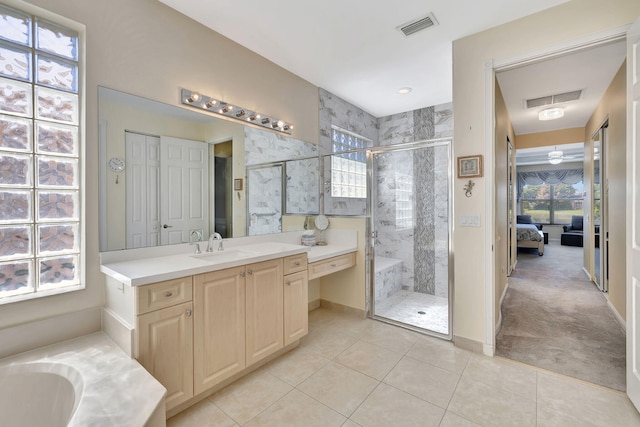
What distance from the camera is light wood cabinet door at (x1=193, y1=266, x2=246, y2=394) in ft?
5.80

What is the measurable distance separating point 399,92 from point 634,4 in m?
2.14

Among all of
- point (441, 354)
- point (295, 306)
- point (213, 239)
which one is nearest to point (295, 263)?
point (295, 306)

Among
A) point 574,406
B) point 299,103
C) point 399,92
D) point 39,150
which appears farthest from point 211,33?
point 574,406

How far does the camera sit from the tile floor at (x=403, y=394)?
1677 mm

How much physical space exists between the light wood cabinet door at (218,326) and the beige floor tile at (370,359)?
2.82ft

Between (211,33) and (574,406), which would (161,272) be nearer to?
(211,33)

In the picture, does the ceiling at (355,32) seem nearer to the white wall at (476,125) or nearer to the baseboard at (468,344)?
the white wall at (476,125)

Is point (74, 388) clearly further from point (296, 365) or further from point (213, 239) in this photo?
point (296, 365)

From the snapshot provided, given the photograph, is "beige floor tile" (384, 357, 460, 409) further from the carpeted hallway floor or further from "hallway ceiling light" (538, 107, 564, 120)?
"hallway ceiling light" (538, 107, 564, 120)

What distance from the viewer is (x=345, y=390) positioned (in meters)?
1.95

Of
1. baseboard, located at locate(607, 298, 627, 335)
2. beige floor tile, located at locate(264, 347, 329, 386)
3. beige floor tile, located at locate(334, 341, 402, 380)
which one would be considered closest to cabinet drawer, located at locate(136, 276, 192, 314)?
beige floor tile, located at locate(264, 347, 329, 386)

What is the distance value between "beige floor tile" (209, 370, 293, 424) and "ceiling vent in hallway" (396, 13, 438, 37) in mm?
2957

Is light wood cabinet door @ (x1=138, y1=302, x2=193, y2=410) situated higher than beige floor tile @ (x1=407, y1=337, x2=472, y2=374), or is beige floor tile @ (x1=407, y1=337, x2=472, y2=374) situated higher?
light wood cabinet door @ (x1=138, y1=302, x2=193, y2=410)

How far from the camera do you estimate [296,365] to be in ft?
7.39
